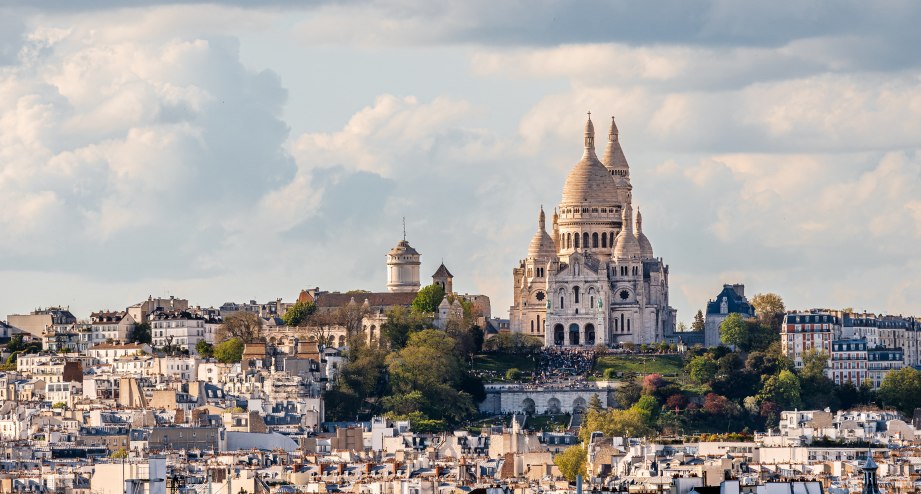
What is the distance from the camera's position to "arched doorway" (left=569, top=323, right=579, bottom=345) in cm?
18438

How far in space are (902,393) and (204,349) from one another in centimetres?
3914

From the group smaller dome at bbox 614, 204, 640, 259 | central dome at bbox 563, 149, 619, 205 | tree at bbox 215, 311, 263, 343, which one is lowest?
tree at bbox 215, 311, 263, 343

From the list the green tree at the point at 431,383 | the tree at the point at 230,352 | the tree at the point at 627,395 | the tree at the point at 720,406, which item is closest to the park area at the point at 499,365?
the green tree at the point at 431,383

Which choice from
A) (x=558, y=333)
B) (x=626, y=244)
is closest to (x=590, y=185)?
(x=626, y=244)

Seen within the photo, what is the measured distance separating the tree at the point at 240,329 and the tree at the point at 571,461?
5715 cm

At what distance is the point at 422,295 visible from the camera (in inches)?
7451

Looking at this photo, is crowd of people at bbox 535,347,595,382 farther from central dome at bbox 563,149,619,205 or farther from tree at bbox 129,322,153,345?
tree at bbox 129,322,153,345

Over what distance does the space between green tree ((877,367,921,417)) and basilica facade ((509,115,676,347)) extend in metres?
18.6

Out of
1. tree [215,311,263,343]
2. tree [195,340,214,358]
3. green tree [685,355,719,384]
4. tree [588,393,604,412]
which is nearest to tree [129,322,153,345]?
tree [215,311,263,343]

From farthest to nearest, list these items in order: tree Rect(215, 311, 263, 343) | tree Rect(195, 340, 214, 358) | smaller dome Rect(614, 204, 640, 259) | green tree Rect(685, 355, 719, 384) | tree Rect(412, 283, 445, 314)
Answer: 1. smaller dome Rect(614, 204, 640, 259)
2. tree Rect(412, 283, 445, 314)
3. tree Rect(215, 311, 263, 343)
4. tree Rect(195, 340, 214, 358)
5. green tree Rect(685, 355, 719, 384)

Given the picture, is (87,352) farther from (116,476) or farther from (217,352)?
(116,476)

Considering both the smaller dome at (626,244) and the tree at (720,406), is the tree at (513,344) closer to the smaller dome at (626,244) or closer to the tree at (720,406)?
the smaller dome at (626,244)

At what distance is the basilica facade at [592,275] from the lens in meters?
185

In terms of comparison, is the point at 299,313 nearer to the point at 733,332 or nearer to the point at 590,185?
the point at 590,185
